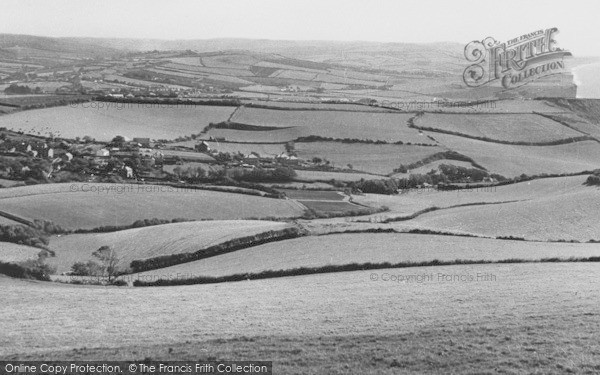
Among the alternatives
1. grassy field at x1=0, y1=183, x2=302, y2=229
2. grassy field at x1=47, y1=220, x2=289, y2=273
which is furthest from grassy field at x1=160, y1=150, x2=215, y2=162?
grassy field at x1=47, y1=220, x2=289, y2=273

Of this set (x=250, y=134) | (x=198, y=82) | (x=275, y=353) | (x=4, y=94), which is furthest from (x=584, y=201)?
(x=198, y=82)

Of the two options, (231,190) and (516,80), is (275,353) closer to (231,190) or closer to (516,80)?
(231,190)

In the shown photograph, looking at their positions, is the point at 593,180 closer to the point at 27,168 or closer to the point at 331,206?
the point at 331,206

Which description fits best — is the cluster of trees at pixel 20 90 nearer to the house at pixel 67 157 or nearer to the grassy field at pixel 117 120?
the grassy field at pixel 117 120

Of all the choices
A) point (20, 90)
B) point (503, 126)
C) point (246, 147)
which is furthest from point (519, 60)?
point (20, 90)

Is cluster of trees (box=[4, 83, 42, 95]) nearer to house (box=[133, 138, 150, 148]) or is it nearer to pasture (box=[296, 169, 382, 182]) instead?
house (box=[133, 138, 150, 148])

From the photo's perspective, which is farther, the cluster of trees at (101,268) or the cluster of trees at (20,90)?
the cluster of trees at (20,90)

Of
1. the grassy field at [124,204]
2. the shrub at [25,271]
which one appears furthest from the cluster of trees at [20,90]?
the shrub at [25,271]
